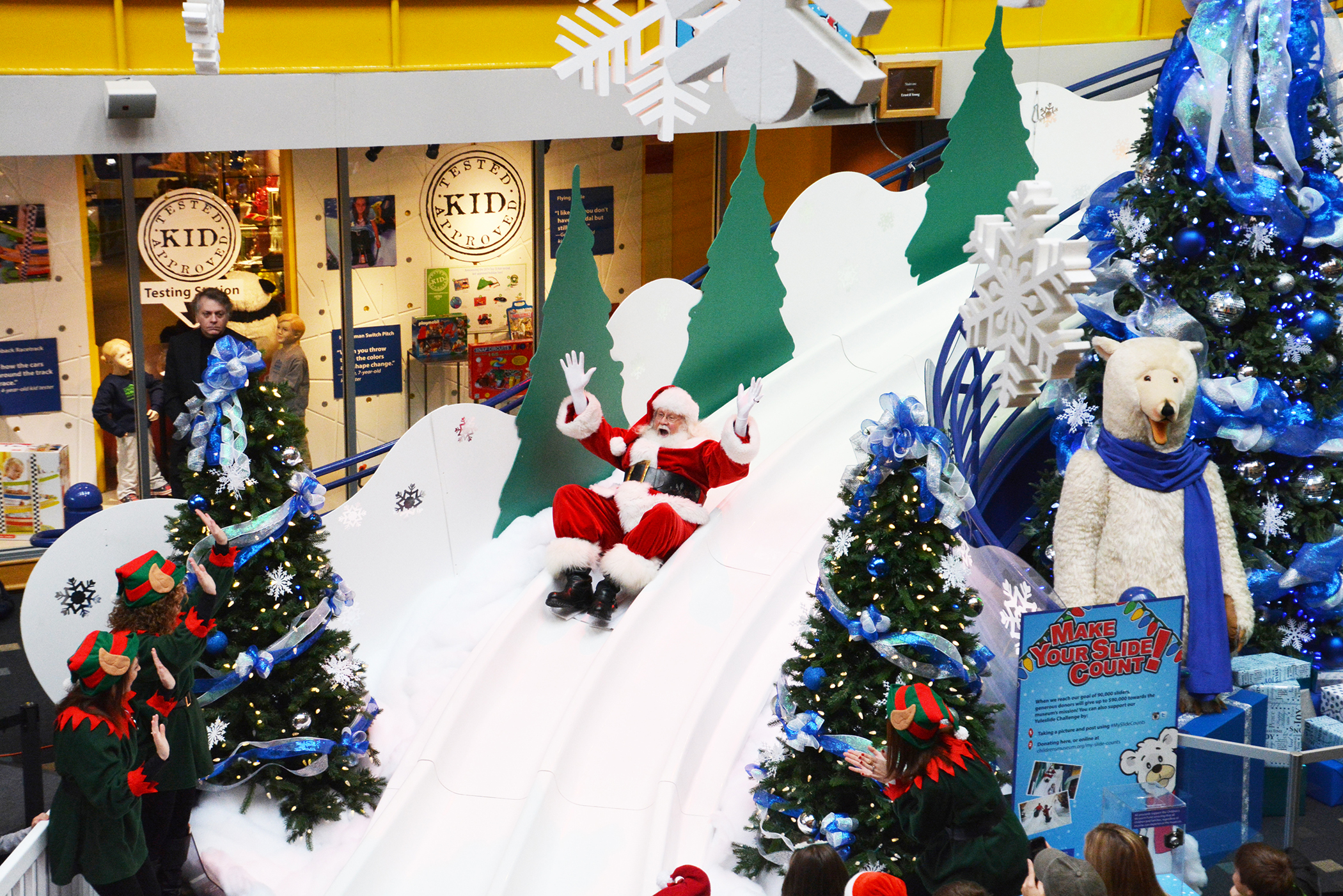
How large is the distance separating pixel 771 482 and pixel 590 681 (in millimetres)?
1616

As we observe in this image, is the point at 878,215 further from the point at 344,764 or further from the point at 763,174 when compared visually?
the point at 344,764

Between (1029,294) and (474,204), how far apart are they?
5.68m

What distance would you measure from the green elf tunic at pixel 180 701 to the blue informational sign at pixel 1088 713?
2668 mm

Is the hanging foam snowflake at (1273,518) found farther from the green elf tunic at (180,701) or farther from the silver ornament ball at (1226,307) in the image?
the green elf tunic at (180,701)

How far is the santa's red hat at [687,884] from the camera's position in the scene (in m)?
3.17

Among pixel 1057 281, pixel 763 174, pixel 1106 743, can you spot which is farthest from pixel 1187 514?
pixel 763 174

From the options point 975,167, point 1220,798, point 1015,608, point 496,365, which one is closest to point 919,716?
point 1220,798

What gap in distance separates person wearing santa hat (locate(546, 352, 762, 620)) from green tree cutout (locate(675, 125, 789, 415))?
2.85 ft

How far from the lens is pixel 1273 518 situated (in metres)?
5.58

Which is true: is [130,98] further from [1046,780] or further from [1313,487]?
[1313,487]

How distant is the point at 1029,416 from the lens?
6.49 meters

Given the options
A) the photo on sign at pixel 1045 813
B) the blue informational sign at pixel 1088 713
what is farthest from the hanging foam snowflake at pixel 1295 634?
the photo on sign at pixel 1045 813

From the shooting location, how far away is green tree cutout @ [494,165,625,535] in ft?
21.2

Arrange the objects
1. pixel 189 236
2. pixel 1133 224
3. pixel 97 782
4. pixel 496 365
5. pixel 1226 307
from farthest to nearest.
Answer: pixel 496 365, pixel 189 236, pixel 1133 224, pixel 1226 307, pixel 97 782
